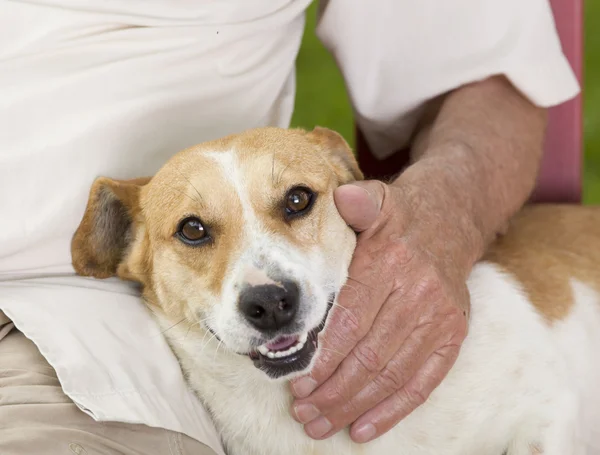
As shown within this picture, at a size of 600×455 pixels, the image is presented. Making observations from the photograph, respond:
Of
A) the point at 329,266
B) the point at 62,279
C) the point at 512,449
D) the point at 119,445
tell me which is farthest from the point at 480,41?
the point at 119,445

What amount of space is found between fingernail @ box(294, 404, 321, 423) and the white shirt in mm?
170

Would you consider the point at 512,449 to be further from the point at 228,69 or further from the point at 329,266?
the point at 228,69

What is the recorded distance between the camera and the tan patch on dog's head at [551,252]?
1496 millimetres

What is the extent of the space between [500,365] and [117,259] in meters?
0.73

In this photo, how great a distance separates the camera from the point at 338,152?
1.45m

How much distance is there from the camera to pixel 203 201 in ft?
4.10

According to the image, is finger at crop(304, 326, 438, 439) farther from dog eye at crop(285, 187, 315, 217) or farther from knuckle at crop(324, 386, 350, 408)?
dog eye at crop(285, 187, 315, 217)

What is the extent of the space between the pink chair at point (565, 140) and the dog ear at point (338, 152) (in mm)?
503

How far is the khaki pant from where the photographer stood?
41.2 inches

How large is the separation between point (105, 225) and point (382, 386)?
22.8 inches

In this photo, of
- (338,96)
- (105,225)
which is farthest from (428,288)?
(338,96)

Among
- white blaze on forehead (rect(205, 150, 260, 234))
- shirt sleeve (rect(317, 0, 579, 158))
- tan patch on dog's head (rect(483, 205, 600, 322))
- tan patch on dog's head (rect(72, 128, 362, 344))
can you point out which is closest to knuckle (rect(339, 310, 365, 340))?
tan patch on dog's head (rect(72, 128, 362, 344))

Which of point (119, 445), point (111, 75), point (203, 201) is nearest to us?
point (119, 445)

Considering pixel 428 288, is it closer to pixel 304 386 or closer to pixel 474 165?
pixel 304 386
